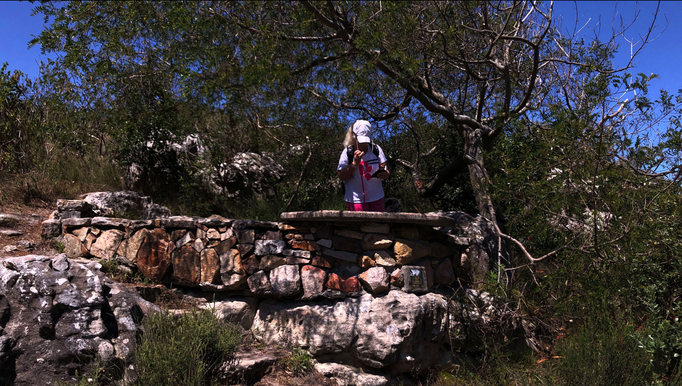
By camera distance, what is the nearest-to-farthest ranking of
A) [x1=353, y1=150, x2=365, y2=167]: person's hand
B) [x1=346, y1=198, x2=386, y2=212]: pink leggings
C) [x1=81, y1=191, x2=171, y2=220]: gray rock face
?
[x1=353, y1=150, x2=365, y2=167]: person's hand → [x1=346, y1=198, x2=386, y2=212]: pink leggings → [x1=81, y1=191, x2=171, y2=220]: gray rock face

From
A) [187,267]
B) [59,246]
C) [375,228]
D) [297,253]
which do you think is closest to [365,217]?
[375,228]

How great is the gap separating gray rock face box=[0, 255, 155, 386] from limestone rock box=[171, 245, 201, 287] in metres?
0.79

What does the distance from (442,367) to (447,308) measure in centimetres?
57

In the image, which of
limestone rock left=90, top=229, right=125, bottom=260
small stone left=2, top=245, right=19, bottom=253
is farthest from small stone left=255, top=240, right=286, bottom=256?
small stone left=2, top=245, right=19, bottom=253

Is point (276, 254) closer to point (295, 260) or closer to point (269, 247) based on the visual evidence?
point (269, 247)

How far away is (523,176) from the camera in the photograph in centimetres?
425

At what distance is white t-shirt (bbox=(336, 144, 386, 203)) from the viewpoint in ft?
15.1

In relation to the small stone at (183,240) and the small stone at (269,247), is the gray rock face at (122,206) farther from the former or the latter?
the small stone at (269,247)

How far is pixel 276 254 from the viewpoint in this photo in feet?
14.8

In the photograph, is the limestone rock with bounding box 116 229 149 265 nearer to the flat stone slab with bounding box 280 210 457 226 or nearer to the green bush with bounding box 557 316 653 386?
the flat stone slab with bounding box 280 210 457 226

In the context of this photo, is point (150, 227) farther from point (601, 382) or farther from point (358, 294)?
point (601, 382)

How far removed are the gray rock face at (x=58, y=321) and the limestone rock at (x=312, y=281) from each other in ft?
4.87

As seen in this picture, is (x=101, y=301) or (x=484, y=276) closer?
(x=101, y=301)

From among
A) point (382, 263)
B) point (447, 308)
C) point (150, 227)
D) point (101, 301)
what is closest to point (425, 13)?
point (382, 263)
